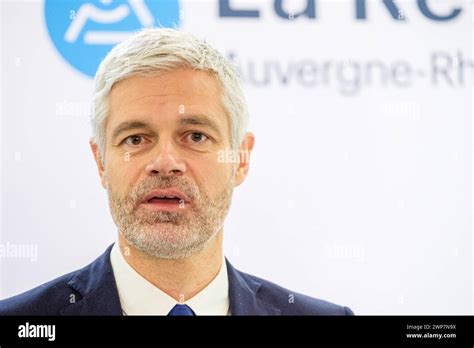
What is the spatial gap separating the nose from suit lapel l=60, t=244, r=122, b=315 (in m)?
0.35

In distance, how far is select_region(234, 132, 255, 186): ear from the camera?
2646 mm

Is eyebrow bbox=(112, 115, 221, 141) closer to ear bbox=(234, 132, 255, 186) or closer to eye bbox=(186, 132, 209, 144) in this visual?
eye bbox=(186, 132, 209, 144)

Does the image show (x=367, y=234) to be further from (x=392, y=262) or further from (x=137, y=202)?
(x=137, y=202)

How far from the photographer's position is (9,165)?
2.62 metres

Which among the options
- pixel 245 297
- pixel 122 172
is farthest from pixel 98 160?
pixel 245 297

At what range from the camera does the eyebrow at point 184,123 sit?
2.51 metres

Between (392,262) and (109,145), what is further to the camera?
(392,262)

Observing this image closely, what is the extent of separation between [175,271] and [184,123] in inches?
20.3

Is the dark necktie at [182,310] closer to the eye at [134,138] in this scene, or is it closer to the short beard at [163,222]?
the short beard at [163,222]

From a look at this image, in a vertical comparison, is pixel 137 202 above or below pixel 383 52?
below

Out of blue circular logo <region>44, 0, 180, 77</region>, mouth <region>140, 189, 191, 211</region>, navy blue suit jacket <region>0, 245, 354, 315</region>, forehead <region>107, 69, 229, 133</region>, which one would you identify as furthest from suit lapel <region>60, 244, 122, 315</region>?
blue circular logo <region>44, 0, 180, 77</region>

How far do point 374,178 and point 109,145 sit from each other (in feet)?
3.29
